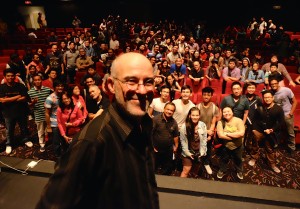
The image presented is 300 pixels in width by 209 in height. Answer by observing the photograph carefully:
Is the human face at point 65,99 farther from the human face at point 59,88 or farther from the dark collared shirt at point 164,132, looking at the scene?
the dark collared shirt at point 164,132

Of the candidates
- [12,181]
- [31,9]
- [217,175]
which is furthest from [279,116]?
[31,9]

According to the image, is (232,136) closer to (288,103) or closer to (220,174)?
(220,174)

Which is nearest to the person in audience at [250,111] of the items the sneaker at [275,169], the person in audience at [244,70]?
the sneaker at [275,169]

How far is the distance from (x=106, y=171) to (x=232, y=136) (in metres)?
2.77

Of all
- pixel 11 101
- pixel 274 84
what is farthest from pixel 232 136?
pixel 11 101

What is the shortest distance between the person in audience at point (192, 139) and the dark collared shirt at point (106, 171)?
228 centimetres

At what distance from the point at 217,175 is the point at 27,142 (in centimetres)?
348

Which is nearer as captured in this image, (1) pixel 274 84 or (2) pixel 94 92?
(2) pixel 94 92

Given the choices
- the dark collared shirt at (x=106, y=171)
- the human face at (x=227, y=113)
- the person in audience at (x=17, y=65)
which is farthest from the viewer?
the person in audience at (x=17, y=65)

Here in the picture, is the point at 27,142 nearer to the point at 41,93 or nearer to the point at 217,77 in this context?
the point at 41,93

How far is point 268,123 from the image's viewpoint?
12.2 ft

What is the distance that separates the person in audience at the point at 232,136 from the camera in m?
3.41

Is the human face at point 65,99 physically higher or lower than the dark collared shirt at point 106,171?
lower

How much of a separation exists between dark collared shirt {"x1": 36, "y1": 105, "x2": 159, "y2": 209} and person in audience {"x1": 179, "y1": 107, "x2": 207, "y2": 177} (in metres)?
2.28
